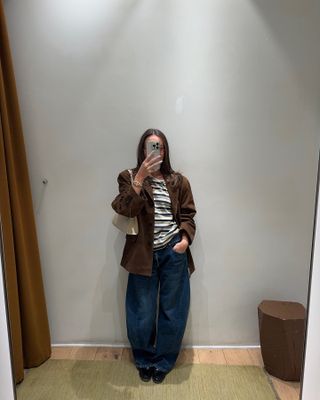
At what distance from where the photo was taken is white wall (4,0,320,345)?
1549mm

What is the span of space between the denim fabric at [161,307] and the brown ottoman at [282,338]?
0.38 metres

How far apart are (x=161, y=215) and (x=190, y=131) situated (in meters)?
0.43

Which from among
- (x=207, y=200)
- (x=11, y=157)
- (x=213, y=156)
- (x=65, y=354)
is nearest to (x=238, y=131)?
(x=213, y=156)

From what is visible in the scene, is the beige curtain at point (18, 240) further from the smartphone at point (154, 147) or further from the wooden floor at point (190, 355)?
the smartphone at point (154, 147)

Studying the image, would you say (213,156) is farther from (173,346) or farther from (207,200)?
(173,346)

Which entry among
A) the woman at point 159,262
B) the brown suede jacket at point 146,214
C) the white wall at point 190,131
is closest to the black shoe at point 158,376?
the woman at point 159,262

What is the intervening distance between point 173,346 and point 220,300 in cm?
34

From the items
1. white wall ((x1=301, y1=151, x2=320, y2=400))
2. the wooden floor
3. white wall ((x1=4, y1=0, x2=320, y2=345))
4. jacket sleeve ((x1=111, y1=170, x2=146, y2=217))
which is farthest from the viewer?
the wooden floor

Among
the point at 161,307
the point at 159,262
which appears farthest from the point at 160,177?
the point at 161,307

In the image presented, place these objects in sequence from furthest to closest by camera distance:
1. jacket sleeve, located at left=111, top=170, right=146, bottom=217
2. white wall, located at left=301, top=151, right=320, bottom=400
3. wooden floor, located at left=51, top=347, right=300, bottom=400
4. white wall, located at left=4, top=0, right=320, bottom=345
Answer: wooden floor, located at left=51, top=347, right=300, bottom=400 < white wall, located at left=4, top=0, right=320, bottom=345 < jacket sleeve, located at left=111, top=170, right=146, bottom=217 < white wall, located at left=301, top=151, right=320, bottom=400

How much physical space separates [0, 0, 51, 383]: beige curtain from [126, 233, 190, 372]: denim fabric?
457 mm

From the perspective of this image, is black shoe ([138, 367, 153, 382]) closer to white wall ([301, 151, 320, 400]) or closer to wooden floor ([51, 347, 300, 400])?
wooden floor ([51, 347, 300, 400])

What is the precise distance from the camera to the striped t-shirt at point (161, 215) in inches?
61.6

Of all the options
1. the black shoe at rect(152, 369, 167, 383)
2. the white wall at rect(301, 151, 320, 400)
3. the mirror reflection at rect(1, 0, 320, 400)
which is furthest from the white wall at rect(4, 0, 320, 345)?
the white wall at rect(301, 151, 320, 400)
